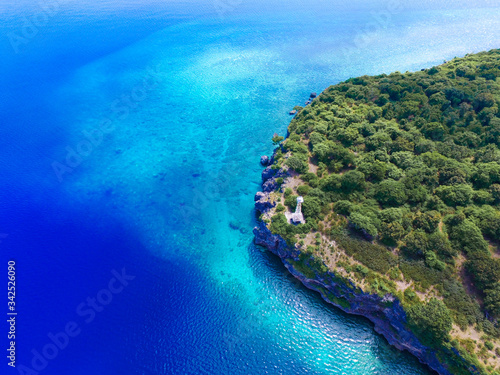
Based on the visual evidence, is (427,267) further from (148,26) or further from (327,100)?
(148,26)

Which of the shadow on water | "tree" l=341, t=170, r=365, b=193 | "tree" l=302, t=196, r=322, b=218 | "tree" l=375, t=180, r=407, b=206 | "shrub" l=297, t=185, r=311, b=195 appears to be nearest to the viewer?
the shadow on water

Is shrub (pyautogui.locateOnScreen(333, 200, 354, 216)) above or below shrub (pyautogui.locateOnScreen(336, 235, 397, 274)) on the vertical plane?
above

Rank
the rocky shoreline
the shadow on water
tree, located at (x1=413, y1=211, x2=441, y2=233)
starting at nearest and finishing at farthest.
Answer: the rocky shoreline, the shadow on water, tree, located at (x1=413, y1=211, x2=441, y2=233)

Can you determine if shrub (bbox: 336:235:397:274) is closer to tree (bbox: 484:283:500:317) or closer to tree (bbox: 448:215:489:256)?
tree (bbox: 448:215:489:256)

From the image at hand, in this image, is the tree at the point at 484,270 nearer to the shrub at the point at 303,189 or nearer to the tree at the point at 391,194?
the tree at the point at 391,194

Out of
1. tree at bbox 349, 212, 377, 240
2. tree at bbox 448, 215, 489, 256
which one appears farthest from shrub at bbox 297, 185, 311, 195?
tree at bbox 448, 215, 489, 256

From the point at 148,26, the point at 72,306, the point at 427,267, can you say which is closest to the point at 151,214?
the point at 72,306

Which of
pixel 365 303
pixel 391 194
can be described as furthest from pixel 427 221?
pixel 365 303

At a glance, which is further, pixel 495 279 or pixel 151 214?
pixel 151 214
